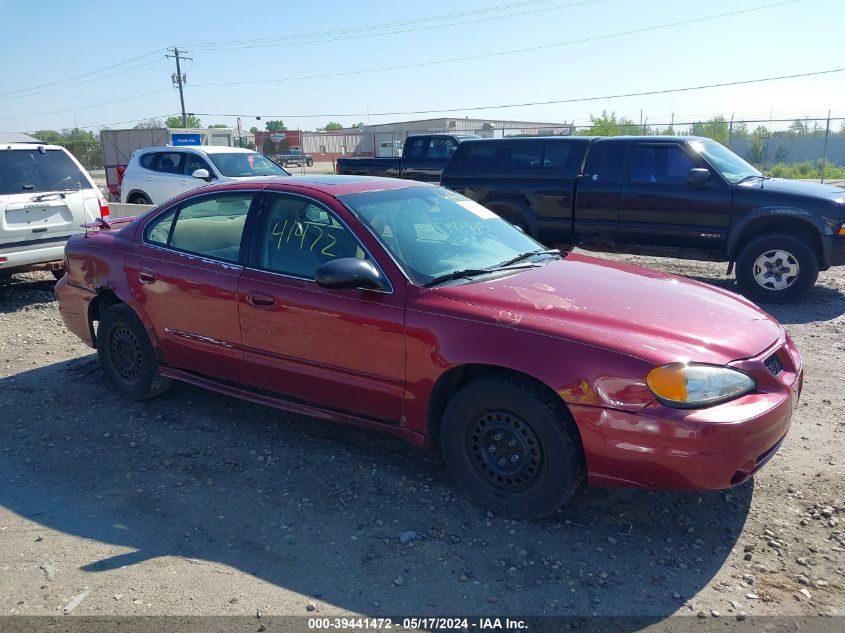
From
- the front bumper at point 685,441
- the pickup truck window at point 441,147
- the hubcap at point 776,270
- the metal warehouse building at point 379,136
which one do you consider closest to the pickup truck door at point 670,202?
the hubcap at point 776,270

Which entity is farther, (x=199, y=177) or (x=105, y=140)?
(x=105, y=140)

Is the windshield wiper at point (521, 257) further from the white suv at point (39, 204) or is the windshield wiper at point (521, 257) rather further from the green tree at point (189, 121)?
the green tree at point (189, 121)

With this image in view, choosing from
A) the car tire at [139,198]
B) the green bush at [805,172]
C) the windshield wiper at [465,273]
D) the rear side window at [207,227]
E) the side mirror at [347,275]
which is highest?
the rear side window at [207,227]

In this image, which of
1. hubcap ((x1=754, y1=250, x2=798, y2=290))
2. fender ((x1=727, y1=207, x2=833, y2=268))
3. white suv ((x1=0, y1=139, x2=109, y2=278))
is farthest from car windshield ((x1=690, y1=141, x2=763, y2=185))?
white suv ((x1=0, y1=139, x2=109, y2=278))

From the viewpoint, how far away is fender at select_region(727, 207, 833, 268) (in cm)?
780

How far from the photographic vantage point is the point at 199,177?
1224 cm

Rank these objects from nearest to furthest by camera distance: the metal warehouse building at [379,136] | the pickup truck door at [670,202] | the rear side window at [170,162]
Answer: the pickup truck door at [670,202] < the rear side window at [170,162] < the metal warehouse building at [379,136]

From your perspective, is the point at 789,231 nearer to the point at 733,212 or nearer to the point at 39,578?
the point at 733,212

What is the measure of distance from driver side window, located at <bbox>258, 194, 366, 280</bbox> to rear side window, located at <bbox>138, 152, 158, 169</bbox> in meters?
10.8

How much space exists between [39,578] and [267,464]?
1.37 metres

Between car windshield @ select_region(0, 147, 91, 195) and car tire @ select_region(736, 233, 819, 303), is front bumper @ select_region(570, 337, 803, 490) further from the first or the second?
car windshield @ select_region(0, 147, 91, 195)

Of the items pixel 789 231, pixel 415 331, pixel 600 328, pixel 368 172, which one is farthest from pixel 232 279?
pixel 368 172

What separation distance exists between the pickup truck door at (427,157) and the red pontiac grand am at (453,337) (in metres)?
11.6

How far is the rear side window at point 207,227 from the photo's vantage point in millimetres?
4562
